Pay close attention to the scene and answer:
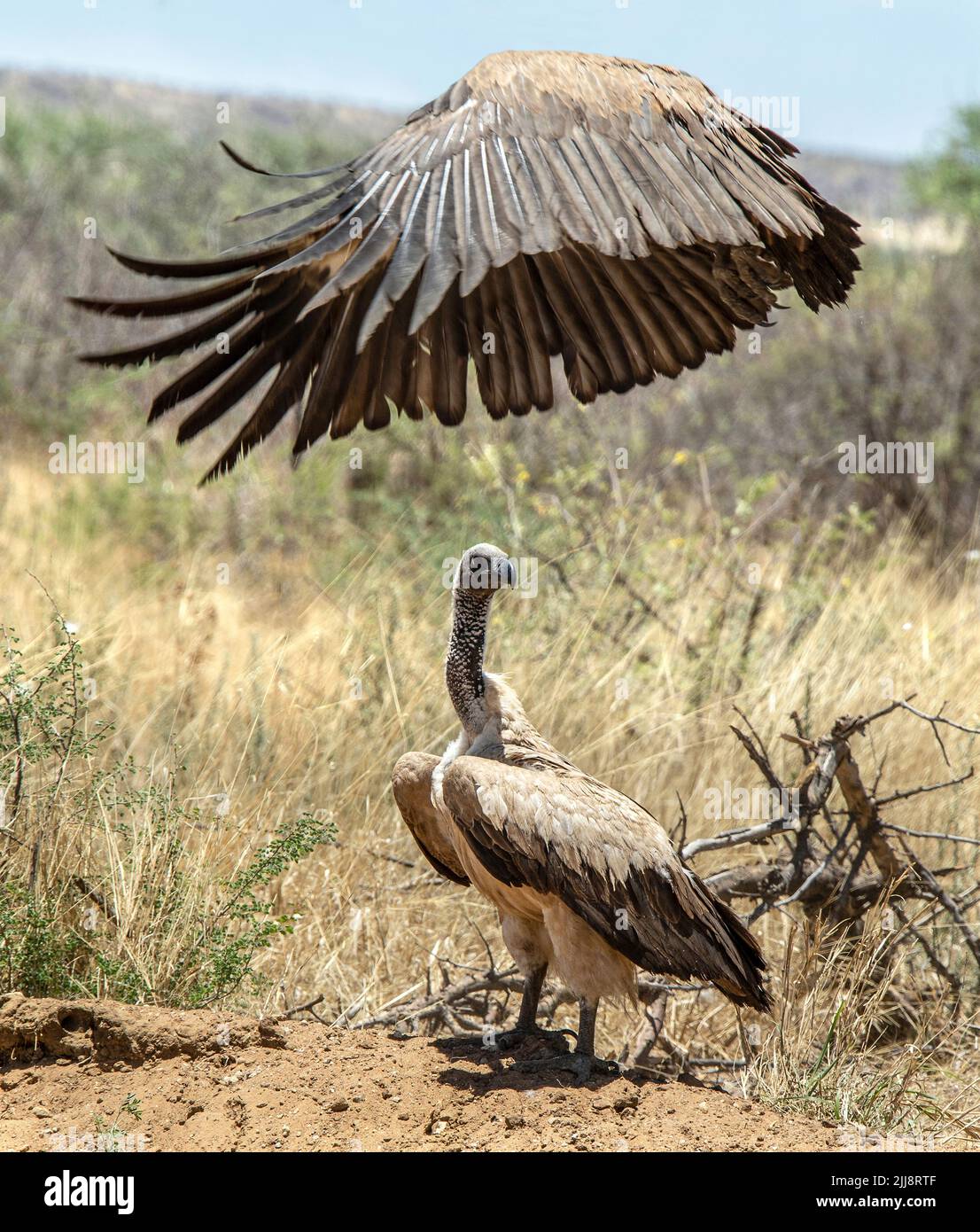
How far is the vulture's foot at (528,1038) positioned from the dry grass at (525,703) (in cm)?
66

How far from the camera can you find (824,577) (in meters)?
8.34

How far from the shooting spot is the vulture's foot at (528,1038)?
4.09 m

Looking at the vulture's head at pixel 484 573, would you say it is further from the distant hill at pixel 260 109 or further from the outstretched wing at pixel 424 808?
the distant hill at pixel 260 109

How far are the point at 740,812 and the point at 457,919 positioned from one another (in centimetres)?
139

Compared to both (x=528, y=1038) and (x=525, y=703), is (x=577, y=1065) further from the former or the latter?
(x=525, y=703)

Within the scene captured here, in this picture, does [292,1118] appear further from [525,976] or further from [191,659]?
[191,659]

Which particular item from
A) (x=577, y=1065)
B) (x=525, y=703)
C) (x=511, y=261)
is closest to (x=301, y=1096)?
(x=577, y=1065)

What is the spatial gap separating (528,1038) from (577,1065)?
1.19ft

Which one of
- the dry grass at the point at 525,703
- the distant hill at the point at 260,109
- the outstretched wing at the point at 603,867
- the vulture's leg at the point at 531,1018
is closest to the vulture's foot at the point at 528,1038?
the vulture's leg at the point at 531,1018

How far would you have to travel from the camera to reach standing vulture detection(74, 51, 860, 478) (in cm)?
338

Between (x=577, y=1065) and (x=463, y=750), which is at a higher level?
(x=463, y=750)

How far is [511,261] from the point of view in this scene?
389cm

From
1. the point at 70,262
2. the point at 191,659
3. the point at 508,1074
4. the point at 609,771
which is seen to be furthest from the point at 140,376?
the point at 508,1074

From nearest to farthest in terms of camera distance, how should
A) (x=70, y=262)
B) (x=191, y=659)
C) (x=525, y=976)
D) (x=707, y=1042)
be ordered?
(x=525, y=976) → (x=707, y=1042) → (x=191, y=659) → (x=70, y=262)
